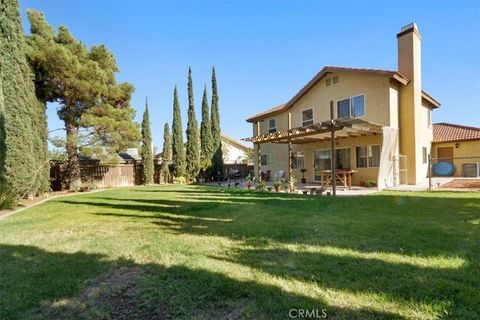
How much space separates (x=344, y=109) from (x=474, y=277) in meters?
14.2

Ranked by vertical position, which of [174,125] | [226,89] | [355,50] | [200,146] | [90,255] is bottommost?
[90,255]

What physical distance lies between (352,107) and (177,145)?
52.3 feet

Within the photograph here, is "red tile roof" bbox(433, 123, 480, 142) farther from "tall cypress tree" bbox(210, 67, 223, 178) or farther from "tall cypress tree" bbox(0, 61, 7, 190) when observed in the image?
"tall cypress tree" bbox(0, 61, 7, 190)

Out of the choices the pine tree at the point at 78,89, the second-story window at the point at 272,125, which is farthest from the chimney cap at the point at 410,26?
the pine tree at the point at 78,89

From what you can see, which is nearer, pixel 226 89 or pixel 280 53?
pixel 280 53

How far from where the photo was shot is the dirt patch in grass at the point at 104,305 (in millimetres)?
2590

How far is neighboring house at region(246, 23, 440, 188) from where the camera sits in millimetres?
13648

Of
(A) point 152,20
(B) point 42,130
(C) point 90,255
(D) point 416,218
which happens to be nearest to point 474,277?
(D) point 416,218

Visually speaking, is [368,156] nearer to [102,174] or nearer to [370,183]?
[370,183]

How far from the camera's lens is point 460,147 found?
1798 centimetres

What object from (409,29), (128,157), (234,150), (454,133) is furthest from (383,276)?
(234,150)

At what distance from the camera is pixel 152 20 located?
12.1 m

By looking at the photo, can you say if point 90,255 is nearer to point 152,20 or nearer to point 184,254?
point 184,254

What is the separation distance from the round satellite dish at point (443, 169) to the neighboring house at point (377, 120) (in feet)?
6.34
